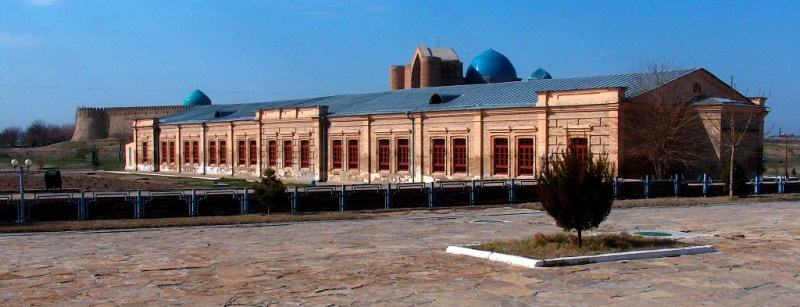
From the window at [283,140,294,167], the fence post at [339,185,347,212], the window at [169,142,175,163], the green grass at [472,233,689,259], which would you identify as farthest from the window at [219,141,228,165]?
the green grass at [472,233,689,259]

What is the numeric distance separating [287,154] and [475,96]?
1244cm

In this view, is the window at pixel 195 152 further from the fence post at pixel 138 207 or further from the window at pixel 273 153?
the fence post at pixel 138 207

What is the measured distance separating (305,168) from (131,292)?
114ft

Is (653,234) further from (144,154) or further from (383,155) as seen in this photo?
(144,154)

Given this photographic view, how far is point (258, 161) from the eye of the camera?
47.9m

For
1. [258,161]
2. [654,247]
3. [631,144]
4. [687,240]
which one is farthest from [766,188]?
[258,161]

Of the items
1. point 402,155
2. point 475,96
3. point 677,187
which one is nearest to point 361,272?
point 677,187

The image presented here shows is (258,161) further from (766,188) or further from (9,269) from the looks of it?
(9,269)

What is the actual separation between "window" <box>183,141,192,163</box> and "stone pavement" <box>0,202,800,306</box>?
125 ft

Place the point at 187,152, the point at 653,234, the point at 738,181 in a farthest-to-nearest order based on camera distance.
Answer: the point at 187,152 → the point at 738,181 → the point at 653,234

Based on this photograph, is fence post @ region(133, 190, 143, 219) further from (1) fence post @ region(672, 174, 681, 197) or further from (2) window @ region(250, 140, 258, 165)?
Result: (2) window @ region(250, 140, 258, 165)

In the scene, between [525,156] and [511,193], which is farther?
[525,156]

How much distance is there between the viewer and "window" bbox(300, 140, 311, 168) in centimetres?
4429

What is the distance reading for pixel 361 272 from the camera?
11078mm
